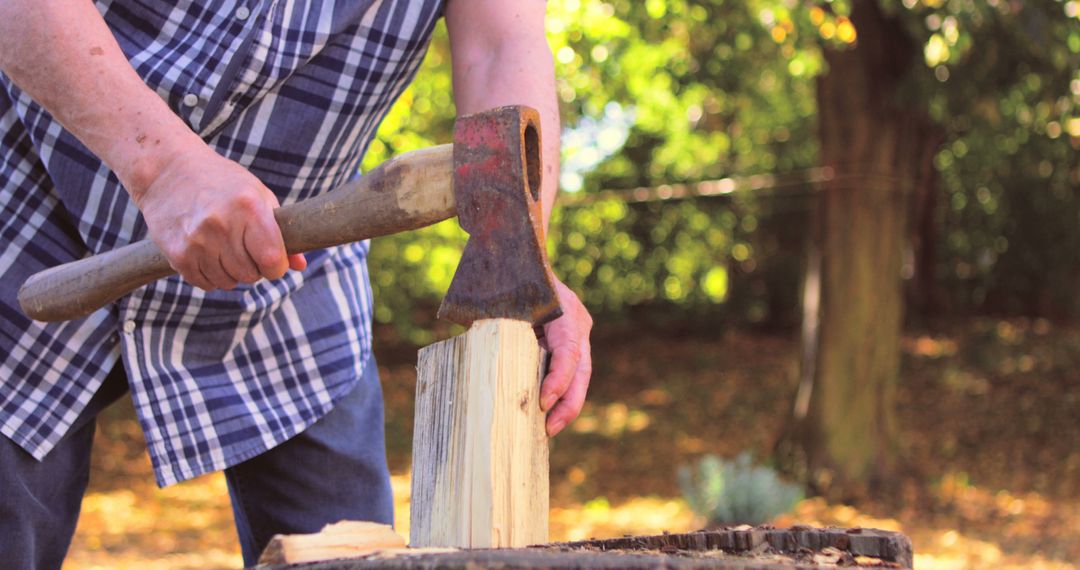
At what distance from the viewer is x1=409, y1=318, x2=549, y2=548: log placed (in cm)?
135

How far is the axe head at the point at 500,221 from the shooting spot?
4.39ft

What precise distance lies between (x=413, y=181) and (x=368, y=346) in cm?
69

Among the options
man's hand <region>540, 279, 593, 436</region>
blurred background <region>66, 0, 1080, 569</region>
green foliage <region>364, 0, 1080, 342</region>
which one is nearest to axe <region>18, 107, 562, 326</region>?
man's hand <region>540, 279, 593, 436</region>

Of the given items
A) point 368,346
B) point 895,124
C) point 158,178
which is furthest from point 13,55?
point 895,124

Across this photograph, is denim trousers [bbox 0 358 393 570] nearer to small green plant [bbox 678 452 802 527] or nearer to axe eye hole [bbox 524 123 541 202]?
axe eye hole [bbox 524 123 541 202]

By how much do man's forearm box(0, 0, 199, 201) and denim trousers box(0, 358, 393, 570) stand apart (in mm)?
525

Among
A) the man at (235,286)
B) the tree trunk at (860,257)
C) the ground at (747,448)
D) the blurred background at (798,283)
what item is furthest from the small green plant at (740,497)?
the man at (235,286)

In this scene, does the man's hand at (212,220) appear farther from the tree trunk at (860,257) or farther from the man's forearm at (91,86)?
the tree trunk at (860,257)

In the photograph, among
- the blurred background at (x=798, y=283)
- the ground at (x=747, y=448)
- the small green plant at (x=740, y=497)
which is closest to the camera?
the small green plant at (x=740, y=497)

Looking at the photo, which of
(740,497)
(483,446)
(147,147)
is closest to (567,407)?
(483,446)

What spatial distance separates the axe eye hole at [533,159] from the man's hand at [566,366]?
0.13m

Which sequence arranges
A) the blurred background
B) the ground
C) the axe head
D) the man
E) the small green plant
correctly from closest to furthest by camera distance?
the axe head
the man
the small green plant
the blurred background
the ground

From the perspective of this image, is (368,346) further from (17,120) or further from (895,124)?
(895,124)

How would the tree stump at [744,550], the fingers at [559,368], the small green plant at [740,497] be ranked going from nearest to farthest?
the tree stump at [744,550] → the fingers at [559,368] → the small green plant at [740,497]
